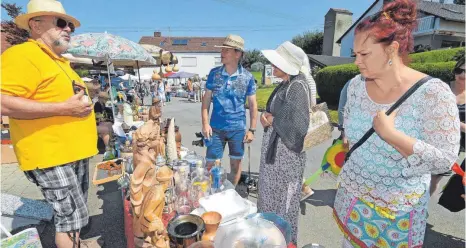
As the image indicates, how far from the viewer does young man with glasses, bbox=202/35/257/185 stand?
297cm

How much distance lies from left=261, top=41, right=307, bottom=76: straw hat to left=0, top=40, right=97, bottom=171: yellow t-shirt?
5.20 feet

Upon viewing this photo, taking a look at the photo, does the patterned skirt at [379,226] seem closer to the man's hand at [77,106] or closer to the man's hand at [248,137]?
the man's hand at [248,137]

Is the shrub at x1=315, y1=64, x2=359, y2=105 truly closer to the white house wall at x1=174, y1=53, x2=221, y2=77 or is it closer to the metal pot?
the metal pot

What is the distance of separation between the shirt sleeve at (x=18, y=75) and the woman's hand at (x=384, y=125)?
203 cm

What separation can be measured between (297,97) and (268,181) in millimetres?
817

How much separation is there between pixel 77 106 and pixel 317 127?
1.81 meters

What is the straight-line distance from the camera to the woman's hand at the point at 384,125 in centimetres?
117

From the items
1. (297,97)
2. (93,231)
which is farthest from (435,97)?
(93,231)

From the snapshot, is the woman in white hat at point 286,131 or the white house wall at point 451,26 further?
the white house wall at point 451,26

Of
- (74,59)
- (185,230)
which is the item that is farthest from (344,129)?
(74,59)

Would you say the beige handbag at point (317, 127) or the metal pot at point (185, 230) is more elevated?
the beige handbag at point (317, 127)

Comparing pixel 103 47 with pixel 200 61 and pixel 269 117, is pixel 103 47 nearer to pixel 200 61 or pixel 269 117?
pixel 269 117

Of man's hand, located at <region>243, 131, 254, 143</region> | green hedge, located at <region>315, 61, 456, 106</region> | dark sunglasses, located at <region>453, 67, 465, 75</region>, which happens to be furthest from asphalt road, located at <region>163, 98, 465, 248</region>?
green hedge, located at <region>315, 61, 456, 106</region>

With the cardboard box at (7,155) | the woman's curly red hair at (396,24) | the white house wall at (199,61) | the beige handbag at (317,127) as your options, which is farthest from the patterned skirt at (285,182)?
the white house wall at (199,61)
